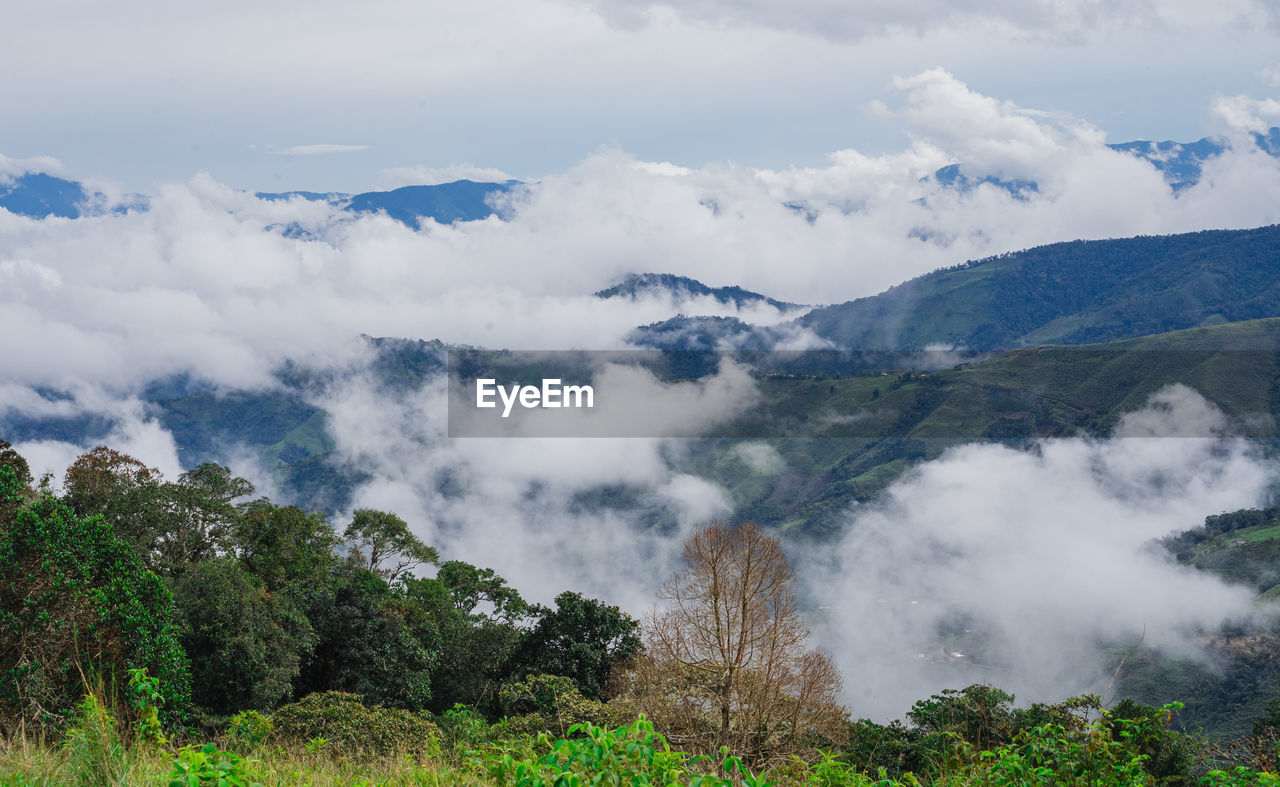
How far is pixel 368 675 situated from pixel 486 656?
6.13m

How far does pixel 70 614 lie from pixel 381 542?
33.9 metres

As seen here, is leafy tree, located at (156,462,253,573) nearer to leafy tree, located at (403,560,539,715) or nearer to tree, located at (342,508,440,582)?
leafy tree, located at (403,560,539,715)

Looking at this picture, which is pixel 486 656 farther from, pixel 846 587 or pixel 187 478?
pixel 846 587

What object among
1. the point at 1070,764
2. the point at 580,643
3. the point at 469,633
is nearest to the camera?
the point at 1070,764

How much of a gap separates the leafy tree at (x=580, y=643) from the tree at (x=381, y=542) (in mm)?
16100

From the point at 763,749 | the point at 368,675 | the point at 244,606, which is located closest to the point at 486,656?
the point at 368,675

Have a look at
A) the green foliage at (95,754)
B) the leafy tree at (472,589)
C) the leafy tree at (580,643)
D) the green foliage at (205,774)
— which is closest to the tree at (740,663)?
the leafy tree at (580,643)

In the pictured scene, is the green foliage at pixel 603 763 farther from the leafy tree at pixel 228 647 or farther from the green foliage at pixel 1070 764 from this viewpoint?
the leafy tree at pixel 228 647

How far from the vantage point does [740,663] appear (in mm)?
18328

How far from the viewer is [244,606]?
26469 millimetres

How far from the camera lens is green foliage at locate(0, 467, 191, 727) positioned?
13.5 metres


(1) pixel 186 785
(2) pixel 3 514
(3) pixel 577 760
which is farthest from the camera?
(2) pixel 3 514

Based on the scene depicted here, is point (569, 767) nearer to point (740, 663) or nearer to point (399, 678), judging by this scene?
point (740, 663)

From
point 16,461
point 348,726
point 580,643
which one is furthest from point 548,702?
point 16,461
